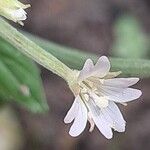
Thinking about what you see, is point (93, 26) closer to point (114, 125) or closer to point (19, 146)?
point (19, 146)

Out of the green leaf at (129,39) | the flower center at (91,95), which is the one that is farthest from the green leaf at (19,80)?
the green leaf at (129,39)

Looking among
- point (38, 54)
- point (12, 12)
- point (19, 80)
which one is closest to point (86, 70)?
point (38, 54)

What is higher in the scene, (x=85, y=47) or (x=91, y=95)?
(x=91, y=95)

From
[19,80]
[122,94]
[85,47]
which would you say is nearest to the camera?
[122,94]

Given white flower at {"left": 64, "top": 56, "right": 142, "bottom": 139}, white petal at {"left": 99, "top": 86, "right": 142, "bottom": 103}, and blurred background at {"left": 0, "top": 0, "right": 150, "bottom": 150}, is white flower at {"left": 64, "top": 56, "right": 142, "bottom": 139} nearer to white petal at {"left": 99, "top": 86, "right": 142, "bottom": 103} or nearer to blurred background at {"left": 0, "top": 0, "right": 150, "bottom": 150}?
white petal at {"left": 99, "top": 86, "right": 142, "bottom": 103}

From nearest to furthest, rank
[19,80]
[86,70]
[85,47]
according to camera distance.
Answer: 1. [86,70]
2. [19,80]
3. [85,47]

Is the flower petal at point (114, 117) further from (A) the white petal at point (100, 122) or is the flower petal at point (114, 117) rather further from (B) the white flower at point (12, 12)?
(B) the white flower at point (12, 12)

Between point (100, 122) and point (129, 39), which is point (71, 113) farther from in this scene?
point (129, 39)
